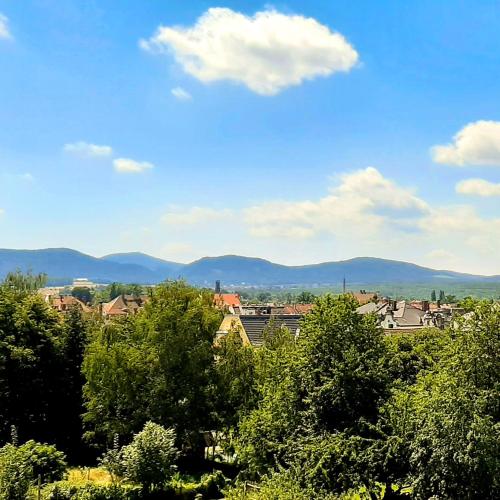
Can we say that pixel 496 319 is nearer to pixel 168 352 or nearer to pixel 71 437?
pixel 168 352

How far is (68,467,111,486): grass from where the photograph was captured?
812 inches

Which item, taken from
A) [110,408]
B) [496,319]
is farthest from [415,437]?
[110,408]

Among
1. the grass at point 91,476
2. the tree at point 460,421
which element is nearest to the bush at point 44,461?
the grass at point 91,476

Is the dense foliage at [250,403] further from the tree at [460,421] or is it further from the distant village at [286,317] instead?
the distant village at [286,317]

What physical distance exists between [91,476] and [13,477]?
6.91m

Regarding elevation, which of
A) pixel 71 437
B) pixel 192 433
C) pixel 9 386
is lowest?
pixel 71 437

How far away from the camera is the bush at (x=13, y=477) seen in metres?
15.3

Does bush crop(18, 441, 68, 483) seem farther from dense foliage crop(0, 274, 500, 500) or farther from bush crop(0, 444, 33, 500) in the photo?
bush crop(0, 444, 33, 500)

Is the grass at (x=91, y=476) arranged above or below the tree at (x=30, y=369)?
below

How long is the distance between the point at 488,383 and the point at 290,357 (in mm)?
6455

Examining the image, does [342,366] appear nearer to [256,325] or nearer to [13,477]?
[13,477]

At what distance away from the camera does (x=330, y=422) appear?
16438 mm

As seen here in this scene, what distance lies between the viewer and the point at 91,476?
72.0ft

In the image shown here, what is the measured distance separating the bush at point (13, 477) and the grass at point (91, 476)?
13.3 ft
